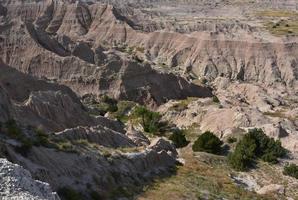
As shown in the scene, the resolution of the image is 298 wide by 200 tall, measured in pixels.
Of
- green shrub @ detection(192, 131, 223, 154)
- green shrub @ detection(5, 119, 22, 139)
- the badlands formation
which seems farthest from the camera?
green shrub @ detection(192, 131, 223, 154)

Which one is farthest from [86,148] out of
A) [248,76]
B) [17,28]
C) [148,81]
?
[248,76]

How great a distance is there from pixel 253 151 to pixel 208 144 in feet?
11.3

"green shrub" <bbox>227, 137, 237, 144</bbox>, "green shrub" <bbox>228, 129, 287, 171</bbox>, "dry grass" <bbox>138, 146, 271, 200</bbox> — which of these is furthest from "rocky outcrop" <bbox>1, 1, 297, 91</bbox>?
"dry grass" <bbox>138, 146, 271, 200</bbox>

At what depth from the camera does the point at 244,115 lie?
52969 millimetres

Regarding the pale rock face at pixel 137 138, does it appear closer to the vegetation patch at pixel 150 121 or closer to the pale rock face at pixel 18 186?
the vegetation patch at pixel 150 121

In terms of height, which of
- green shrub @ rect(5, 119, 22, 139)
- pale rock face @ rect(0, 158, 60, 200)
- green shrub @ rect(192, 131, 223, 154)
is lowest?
green shrub @ rect(192, 131, 223, 154)

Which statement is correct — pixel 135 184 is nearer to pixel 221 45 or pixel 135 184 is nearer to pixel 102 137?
pixel 102 137

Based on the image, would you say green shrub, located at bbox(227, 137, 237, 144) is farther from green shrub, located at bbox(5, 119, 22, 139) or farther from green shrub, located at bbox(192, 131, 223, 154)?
green shrub, located at bbox(5, 119, 22, 139)

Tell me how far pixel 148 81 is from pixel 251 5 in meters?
136

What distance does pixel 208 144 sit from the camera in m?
42.0

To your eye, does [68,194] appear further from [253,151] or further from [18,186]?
[253,151]

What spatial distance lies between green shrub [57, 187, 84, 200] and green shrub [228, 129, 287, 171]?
693 inches

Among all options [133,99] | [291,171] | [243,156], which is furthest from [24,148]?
[133,99]

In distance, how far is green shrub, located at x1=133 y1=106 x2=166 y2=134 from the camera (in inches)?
2153
